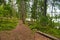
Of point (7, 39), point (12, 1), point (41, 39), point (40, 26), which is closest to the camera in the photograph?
point (7, 39)

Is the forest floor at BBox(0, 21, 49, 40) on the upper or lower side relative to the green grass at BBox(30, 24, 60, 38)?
upper

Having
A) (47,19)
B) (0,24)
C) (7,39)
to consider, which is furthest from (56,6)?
(7,39)

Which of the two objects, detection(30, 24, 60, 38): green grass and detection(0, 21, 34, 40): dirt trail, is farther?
detection(30, 24, 60, 38): green grass

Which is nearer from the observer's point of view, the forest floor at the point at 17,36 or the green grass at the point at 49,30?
the forest floor at the point at 17,36

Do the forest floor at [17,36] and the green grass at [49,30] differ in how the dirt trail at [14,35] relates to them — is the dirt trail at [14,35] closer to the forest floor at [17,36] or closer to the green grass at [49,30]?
the forest floor at [17,36]

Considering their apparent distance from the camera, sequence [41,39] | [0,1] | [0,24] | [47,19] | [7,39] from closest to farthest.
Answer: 1. [7,39]
2. [41,39]
3. [0,24]
4. [47,19]
5. [0,1]

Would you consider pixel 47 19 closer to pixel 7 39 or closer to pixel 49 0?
pixel 49 0

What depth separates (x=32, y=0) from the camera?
15.4 metres

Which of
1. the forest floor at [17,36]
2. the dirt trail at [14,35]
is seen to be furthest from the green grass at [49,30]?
the dirt trail at [14,35]

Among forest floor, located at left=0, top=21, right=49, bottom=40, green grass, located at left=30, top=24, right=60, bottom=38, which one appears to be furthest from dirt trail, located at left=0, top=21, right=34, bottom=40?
green grass, located at left=30, top=24, right=60, bottom=38

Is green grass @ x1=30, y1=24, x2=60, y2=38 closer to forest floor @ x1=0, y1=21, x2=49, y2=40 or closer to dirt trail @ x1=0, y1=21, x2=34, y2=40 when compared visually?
forest floor @ x1=0, y1=21, x2=49, y2=40

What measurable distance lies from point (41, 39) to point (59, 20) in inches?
269

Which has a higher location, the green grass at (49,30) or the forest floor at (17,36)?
the forest floor at (17,36)

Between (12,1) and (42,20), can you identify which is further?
(12,1)
